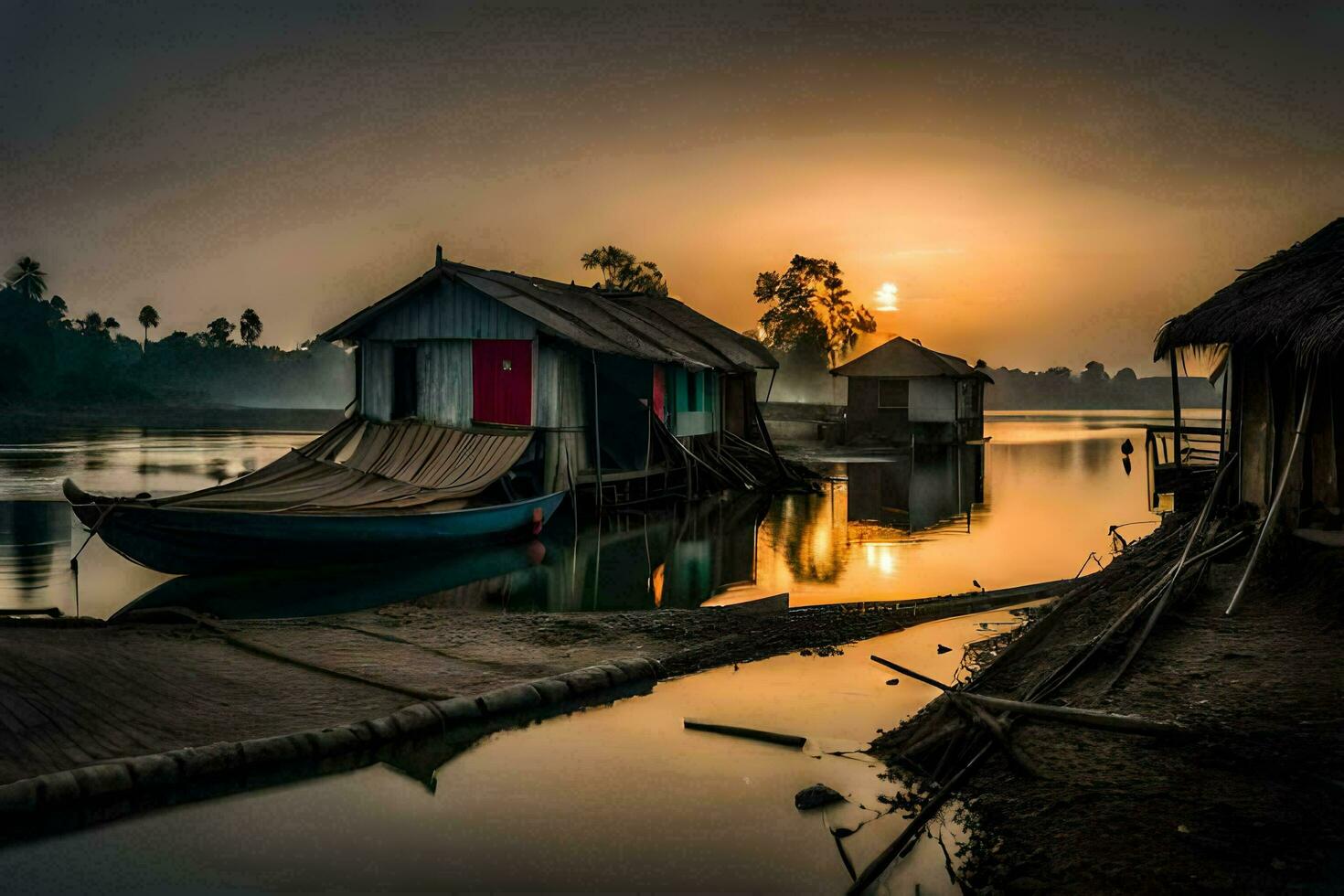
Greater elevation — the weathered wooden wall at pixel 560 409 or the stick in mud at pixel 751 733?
the weathered wooden wall at pixel 560 409

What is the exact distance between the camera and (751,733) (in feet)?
25.5

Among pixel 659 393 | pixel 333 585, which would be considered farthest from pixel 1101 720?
pixel 659 393

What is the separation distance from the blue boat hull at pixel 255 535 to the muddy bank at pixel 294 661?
2.99 m

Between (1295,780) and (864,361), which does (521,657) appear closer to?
(1295,780)

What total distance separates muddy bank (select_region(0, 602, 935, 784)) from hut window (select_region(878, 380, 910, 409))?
31.0 meters

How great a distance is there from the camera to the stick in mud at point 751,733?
7.62 metres

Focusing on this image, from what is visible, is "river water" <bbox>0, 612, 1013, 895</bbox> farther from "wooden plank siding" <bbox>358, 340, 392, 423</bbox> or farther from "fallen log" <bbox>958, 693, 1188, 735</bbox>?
"wooden plank siding" <bbox>358, 340, 392, 423</bbox>

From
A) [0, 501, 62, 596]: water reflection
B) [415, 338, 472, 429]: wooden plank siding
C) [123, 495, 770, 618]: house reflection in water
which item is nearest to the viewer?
[123, 495, 770, 618]: house reflection in water

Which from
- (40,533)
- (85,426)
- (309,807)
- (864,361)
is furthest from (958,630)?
(85,426)

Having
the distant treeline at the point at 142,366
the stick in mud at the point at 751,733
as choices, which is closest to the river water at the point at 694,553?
the stick in mud at the point at 751,733

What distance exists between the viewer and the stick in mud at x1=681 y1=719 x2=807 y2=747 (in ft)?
25.0

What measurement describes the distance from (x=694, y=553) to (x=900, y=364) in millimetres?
25450

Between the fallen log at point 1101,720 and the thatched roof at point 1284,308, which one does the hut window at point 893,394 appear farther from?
the fallen log at point 1101,720

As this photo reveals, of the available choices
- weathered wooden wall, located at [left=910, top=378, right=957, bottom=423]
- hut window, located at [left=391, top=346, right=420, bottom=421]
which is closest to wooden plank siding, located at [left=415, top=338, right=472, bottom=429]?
hut window, located at [left=391, top=346, right=420, bottom=421]
